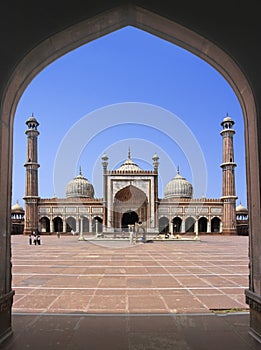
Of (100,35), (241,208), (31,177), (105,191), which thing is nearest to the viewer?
(100,35)

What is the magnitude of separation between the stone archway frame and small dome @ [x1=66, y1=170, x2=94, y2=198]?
152ft

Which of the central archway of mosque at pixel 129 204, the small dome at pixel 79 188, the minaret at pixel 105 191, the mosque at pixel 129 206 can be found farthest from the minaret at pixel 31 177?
the central archway of mosque at pixel 129 204

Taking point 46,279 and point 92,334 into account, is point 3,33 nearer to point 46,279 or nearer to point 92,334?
point 92,334

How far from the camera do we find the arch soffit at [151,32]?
12.6 ft

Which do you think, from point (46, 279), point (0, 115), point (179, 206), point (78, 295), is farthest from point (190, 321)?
point (179, 206)

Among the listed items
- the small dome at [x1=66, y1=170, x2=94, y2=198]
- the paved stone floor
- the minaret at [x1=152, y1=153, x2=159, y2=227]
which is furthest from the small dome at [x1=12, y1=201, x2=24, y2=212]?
the paved stone floor

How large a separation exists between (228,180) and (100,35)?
38.9 m

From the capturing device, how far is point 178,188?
5050cm

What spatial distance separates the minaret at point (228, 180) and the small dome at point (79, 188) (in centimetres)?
1931

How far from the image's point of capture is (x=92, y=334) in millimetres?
3793

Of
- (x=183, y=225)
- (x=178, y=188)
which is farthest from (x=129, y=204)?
(x=178, y=188)

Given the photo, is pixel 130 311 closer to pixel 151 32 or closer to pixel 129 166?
pixel 151 32

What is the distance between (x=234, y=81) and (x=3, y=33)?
259 cm

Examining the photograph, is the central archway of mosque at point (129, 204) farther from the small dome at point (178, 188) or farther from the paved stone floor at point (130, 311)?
the paved stone floor at point (130, 311)
